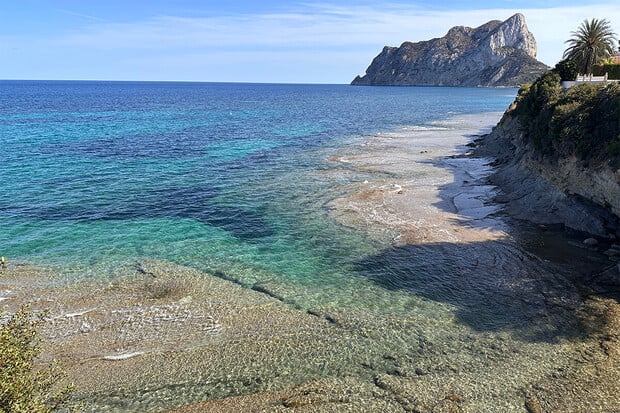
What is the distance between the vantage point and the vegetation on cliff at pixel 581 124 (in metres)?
28.6

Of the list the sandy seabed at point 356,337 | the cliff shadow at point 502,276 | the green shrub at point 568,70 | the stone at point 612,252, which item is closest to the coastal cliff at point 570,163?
the stone at point 612,252

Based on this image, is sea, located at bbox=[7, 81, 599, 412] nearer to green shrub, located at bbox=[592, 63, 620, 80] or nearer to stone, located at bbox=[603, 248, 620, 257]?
stone, located at bbox=[603, 248, 620, 257]

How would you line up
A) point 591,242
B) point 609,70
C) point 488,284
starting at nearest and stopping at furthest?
point 488,284
point 591,242
point 609,70

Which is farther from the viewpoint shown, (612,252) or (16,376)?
(612,252)

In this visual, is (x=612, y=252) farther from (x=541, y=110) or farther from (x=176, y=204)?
(x=176, y=204)

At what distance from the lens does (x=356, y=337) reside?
19469 millimetres

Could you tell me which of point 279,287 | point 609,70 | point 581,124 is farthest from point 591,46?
point 279,287

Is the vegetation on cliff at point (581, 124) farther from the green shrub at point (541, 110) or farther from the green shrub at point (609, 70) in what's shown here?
the green shrub at point (609, 70)

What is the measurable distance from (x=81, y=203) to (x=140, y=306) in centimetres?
2165

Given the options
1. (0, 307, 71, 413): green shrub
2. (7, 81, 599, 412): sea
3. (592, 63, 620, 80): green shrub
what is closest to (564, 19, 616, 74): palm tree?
(592, 63, 620, 80): green shrub

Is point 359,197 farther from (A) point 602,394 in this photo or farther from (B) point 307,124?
(B) point 307,124

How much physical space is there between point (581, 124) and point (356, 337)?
86.1 ft

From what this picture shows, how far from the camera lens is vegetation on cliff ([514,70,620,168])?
1126 inches

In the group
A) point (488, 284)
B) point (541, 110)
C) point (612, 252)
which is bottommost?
point (488, 284)
